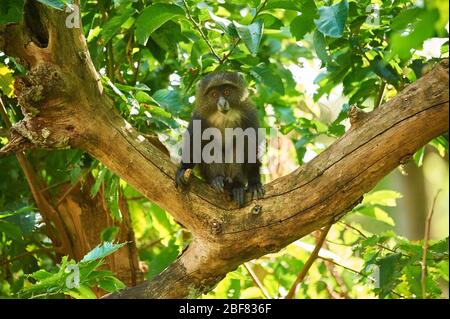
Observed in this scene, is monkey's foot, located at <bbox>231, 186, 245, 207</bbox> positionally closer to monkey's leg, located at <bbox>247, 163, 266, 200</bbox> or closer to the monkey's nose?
monkey's leg, located at <bbox>247, 163, 266, 200</bbox>

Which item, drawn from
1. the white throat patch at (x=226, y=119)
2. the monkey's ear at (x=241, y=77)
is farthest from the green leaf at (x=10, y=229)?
the monkey's ear at (x=241, y=77)

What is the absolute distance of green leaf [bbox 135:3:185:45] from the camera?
14.9ft

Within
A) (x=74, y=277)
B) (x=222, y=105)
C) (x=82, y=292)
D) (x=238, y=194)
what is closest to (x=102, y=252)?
(x=74, y=277)

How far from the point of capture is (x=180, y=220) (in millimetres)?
4691

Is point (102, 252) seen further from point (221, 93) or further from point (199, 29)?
point (221, 93)

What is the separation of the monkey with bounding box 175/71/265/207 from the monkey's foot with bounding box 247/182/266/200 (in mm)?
389

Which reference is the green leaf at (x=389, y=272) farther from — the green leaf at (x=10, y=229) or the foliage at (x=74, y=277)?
the green leaf at (x=10, y=229)

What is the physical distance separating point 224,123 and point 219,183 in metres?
0.85

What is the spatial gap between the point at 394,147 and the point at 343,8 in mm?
1096

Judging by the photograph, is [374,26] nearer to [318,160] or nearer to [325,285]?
[318,160]

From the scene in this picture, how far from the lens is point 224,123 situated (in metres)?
5.89

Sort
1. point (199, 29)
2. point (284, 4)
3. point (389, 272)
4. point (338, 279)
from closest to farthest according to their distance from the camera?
1. point (389, 272)
2. point (284, 4)
3. point (199, 29)
4. point (338, 279)

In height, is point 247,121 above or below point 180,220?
above
